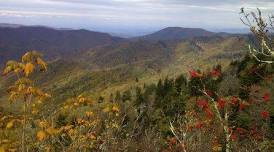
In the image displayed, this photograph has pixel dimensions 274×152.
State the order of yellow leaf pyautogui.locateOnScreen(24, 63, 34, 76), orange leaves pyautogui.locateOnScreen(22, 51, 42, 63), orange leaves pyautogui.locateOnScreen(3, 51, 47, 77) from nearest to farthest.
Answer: yellow leaf pyautogui.locateOnScreen(24, 63, 34, 76), orange leaves pyautogui.locateOnScreen(3, 51, 47, 77), orange leaves pyautogui.locateOnScreen(22, 51, 42, 63)

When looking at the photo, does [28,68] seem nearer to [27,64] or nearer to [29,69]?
[29,69]

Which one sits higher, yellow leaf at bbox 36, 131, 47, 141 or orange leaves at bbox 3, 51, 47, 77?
orange leaves at bbox 3, 51, 47, 77

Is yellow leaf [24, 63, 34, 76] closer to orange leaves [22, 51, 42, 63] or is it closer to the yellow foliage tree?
the yellow foliage tree

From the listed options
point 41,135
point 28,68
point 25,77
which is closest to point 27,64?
point 28,68

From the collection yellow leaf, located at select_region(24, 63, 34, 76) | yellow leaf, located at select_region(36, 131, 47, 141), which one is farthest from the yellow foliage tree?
yellow leaf, located at select_region(36, 131, 47, 141)

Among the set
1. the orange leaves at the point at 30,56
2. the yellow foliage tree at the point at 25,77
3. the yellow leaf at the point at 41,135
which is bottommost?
the yellow leaf at the point at 41,135

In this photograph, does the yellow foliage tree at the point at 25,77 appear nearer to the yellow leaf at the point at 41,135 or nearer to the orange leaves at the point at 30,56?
the orange leaves at the point at 30,56

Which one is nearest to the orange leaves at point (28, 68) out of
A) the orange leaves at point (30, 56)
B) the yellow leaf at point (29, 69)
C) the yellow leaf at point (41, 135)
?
the yellow leaf at point (29, 69)

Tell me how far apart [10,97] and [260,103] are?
2297cm

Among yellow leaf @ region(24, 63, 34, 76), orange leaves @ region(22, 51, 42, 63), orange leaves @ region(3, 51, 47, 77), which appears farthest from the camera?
orange leaves @ region(22, 51, 42, 63)

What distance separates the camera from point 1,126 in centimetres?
993

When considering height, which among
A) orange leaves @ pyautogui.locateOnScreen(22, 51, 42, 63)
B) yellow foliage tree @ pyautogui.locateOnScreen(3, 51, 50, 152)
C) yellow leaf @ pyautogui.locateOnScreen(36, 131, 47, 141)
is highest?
orange leaves @ pyautogui.locateOnScreen(22, 51, 42, 63)

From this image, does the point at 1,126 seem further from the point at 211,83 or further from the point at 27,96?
the point at 211,83

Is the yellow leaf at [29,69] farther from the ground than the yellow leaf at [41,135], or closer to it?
farther from the ground
